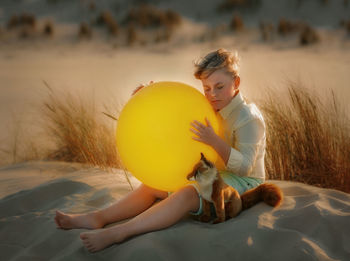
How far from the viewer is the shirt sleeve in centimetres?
279

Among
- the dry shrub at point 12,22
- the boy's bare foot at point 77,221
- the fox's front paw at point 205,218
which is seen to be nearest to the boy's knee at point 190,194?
the fox's front paw at point 205,218

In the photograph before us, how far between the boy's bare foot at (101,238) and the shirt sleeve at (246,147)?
882 mm

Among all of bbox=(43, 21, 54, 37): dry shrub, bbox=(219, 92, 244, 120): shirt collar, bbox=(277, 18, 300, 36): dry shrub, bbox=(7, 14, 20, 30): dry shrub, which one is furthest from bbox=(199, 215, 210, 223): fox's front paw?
bbox=(7, 14, 20, 30): dry shrub

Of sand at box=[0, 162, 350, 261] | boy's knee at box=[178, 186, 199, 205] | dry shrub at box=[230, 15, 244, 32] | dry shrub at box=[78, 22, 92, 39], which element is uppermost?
dry shrub at box=[78, 22, 92, 39]

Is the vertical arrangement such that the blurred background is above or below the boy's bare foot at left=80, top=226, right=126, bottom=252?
above

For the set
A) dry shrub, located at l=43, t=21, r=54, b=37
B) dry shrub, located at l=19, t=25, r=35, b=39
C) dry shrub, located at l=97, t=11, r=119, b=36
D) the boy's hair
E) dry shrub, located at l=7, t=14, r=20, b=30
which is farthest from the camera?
dry shrub, located at l=7, t=14, r=20, b=30

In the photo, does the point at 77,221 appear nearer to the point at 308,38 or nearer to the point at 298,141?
the point at 298,141

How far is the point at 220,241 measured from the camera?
2.60m

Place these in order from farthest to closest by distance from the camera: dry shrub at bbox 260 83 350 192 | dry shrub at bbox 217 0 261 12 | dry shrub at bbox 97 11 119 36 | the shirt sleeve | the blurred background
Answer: dry shrub at bbox 217 0 261 12 → dry shrub at bbox 97 11 119 36 → the blurred background → dry shrub at bbox 260 83 350 192 → the shirt sleeve

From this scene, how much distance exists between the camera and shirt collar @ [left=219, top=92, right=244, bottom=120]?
2979 millimetres

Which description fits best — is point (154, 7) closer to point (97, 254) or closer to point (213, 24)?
→ point (213, 24)

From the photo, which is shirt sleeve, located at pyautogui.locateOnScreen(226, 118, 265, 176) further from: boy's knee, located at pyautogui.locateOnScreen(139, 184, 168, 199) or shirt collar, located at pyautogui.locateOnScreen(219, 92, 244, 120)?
boy's knee, located at pyautogui.locateOnScreen(139, 184, 168, 199)

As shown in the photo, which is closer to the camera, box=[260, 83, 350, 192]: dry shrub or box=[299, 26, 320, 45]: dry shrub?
box=[260, 83, 350, 192]: dry shrub

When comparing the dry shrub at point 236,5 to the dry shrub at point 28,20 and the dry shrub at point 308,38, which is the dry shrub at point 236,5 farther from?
the dry shrub at point 28,20
